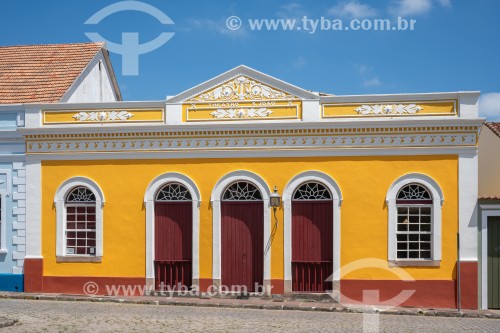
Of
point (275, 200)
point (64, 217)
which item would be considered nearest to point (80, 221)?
point (64, 217)

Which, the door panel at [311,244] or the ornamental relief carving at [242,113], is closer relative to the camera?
the door panel at [311,244]

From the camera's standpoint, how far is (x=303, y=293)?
1357 centimetres

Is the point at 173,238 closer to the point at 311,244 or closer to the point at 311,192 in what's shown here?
the point at 311,244

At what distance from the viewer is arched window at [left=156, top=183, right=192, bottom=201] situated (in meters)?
14.2

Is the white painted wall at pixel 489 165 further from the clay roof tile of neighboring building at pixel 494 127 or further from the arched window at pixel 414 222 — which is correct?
the arched window at pixel 414 222

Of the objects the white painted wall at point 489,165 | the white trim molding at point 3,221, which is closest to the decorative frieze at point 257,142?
the white trim molding at point 3,221

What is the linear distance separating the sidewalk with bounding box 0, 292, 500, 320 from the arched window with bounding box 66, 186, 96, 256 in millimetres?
1069

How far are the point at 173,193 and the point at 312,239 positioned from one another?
3.08 metres

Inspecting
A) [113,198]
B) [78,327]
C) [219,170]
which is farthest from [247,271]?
[78,327]

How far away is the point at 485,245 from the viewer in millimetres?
13023

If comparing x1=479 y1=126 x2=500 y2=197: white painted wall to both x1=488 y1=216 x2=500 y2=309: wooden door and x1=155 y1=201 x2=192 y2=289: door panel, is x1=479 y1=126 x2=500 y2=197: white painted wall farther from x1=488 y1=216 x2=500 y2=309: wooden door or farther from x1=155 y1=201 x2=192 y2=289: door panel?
x1=155 y1=201 x2=192 y2=289: door panel

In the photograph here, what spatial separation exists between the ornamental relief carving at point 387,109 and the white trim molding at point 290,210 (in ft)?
4.99

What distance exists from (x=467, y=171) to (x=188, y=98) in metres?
5.84

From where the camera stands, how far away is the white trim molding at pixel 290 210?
13.5 metres
